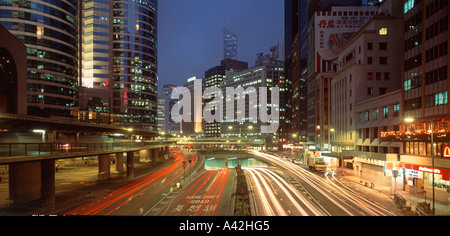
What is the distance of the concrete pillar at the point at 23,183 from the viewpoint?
40500 mm

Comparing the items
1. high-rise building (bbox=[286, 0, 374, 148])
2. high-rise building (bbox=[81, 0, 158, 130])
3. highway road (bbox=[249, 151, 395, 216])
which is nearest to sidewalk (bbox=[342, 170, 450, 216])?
highway road (bbox=[249, 151, 395, 216])

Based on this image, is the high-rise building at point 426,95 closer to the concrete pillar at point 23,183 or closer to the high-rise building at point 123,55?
the concrete pillar at point 23,183

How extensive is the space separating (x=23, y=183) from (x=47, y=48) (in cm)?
8067

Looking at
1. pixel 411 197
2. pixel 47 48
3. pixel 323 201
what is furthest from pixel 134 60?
pixel 411 197

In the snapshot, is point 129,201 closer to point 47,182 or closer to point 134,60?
point 47,182

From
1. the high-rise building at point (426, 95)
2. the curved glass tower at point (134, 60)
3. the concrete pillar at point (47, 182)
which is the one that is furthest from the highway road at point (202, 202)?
the curved glass tower at point (134, 60)

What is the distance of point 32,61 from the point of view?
103 meters

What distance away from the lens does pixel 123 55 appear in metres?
158

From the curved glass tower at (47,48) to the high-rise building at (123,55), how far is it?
3037cm

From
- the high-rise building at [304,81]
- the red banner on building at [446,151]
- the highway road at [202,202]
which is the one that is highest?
the high-rise building at [304,81]

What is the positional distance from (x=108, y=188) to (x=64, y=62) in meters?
76.2

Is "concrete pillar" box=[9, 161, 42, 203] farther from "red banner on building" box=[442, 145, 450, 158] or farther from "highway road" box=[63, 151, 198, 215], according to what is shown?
"red banner on building" box=[442, 145, 450, 158]

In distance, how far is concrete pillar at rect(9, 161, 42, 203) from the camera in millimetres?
40500

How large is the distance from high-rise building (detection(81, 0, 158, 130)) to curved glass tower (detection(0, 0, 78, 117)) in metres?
30.4
